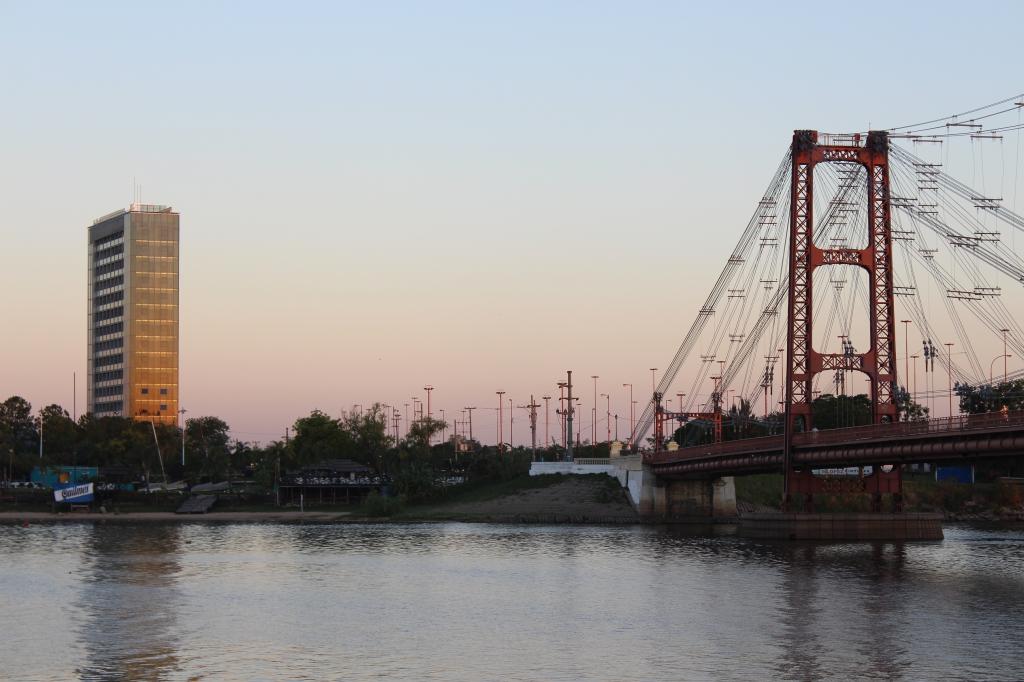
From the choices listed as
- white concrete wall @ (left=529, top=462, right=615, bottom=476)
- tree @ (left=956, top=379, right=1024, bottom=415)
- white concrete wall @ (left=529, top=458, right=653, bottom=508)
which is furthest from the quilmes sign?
tree @ (left=956, top=379, right=1024, bottom=415)

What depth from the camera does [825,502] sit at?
148750mm

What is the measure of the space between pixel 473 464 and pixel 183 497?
137ft

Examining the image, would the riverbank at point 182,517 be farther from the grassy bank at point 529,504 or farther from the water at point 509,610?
the water at point 509,610

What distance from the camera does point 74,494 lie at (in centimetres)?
16262

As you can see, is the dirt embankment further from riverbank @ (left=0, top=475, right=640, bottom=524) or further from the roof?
the roof

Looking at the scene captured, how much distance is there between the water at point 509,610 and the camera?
51.6 metres

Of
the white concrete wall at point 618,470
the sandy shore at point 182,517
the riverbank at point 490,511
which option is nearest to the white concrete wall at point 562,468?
the white concrete wall at point 618,470

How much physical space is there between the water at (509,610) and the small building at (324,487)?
5449 centimetres

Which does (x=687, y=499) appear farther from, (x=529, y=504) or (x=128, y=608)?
(x=128, y=608)

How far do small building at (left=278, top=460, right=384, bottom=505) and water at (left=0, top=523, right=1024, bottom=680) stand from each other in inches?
2145

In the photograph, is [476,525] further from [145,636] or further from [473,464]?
[145,636]

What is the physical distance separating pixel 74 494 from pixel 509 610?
106 m

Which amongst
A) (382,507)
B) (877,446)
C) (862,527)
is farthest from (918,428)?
(382,507)

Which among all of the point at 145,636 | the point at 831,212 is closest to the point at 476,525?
the point at 831,212
